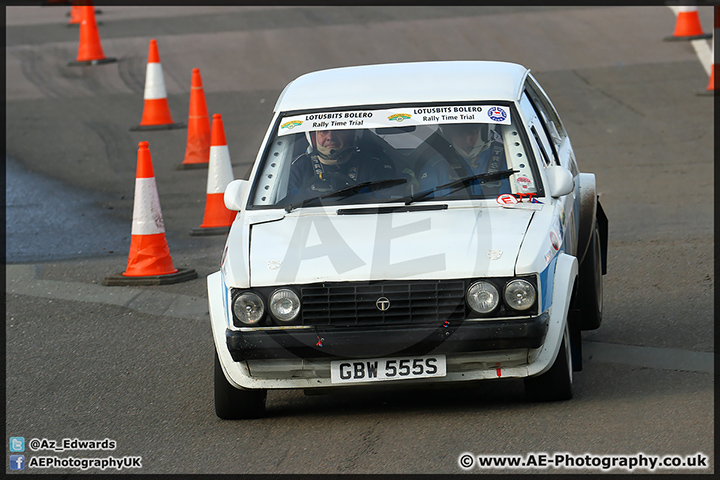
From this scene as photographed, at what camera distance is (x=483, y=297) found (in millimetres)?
5410

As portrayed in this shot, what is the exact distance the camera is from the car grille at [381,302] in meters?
5.41

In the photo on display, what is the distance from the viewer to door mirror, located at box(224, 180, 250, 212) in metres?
6.43

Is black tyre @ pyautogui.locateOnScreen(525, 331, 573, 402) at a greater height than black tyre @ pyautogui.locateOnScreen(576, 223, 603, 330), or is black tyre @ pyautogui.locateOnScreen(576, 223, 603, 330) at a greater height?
black tyre @ pyautogui.locateOnScreen(576, 223, 603, 330)

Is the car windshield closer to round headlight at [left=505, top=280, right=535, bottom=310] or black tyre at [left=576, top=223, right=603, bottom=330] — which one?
round headlight at [left=505, top=280, right=535, bottom=310]

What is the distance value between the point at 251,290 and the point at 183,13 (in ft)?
55.3

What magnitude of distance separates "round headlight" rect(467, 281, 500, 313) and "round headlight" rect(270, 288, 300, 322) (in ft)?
2.68

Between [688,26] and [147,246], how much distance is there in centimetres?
1099

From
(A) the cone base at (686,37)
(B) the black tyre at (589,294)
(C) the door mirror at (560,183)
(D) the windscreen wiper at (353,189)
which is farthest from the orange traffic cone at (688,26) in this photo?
(D) the windscreen wiper at (353,189)

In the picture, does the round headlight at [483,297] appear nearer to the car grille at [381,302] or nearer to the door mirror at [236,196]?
the car grille at [381,302]

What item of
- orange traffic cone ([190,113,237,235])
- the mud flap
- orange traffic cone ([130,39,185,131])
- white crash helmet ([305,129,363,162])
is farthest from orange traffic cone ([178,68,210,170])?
the mud flap

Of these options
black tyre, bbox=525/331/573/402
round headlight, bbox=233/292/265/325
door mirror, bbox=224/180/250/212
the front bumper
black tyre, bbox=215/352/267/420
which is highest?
door mirror, bbox=224/180/250/212

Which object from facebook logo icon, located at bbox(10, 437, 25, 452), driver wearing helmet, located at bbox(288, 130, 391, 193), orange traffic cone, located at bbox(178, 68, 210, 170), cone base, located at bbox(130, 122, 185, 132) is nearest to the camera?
facebook logo icon, located at bbox(10, 437, 25, 452)

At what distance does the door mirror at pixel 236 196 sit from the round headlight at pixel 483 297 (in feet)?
5.27

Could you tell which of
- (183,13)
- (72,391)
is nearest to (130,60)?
(183,13)
